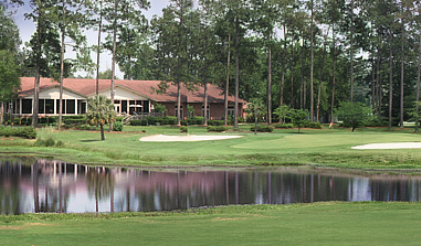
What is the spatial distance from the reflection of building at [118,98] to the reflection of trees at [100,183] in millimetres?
40799

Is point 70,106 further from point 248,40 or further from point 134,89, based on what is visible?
point 248,40

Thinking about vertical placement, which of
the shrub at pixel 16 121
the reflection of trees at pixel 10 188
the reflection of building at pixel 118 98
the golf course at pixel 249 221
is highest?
the reflection of building at pixel 118 98

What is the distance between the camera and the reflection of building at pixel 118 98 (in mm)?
71375

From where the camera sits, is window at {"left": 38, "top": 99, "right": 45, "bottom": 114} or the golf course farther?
window at {"left": 38, "top": 99, "right": 45, "bottom": 114}

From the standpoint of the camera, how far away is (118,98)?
76.6 metres

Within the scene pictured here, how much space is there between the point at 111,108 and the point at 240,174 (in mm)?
21833

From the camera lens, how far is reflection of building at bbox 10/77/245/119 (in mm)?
71375

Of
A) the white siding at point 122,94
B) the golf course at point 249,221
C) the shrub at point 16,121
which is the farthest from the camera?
the white siding at point 122,94

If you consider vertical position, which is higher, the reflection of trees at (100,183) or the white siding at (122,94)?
the white siding at (122,94)

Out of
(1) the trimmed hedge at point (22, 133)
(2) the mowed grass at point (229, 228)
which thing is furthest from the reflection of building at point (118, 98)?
(2) the mowed grass at point (229, 228)

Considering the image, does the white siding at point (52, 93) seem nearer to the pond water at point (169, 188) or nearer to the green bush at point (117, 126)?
the green bush at point (117, 126)

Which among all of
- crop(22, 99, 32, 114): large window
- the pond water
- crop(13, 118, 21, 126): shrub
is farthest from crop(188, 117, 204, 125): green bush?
the pond water

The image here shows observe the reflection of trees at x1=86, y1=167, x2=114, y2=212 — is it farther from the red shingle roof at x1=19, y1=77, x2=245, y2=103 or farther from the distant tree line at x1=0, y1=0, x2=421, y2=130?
the red shingle roof at x1=19, y1=77, x2=245, y2=103

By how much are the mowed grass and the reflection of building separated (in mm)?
54496
